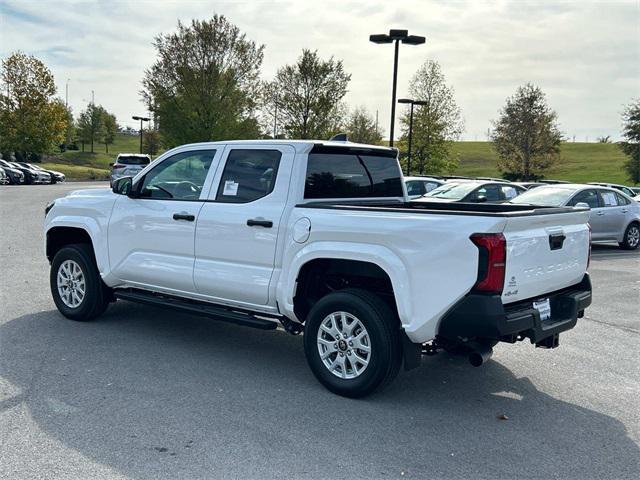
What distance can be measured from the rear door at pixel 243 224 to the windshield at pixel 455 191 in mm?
10777

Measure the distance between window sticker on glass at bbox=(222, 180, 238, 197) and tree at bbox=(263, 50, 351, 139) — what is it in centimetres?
3245

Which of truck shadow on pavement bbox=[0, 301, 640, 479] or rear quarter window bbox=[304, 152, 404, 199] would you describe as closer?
truck shadow on pavement bbox=[0, 301, 640, 479]

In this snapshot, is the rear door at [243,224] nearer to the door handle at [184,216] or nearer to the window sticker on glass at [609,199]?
the door handle at [184,216]

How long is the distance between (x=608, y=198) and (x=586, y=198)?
46.0 inches

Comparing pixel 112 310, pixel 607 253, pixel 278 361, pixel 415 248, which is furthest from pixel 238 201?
pixel 607 253

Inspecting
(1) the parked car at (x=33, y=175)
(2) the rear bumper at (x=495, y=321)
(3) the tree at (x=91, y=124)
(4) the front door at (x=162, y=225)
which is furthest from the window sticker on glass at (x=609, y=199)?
(3) the tree at (x=91, y=124)

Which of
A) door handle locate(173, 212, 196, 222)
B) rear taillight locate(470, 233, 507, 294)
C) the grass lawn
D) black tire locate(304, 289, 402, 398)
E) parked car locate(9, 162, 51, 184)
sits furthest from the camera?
the grass lawn

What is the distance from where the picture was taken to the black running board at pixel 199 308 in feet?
17.5

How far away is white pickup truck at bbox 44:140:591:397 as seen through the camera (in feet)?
13.8

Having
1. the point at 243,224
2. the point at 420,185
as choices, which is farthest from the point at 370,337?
the point at 420,185

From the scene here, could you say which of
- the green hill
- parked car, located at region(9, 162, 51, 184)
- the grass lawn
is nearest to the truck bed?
parked car, located at region(9, 162, 51, 184)

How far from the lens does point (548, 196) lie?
534 inches

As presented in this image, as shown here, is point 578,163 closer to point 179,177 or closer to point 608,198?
point 608,198

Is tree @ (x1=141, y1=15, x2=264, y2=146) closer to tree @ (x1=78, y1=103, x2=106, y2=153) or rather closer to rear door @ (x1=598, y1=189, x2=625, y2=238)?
rear door @ (x1=598, y1=189, x2=625, y2=238)
